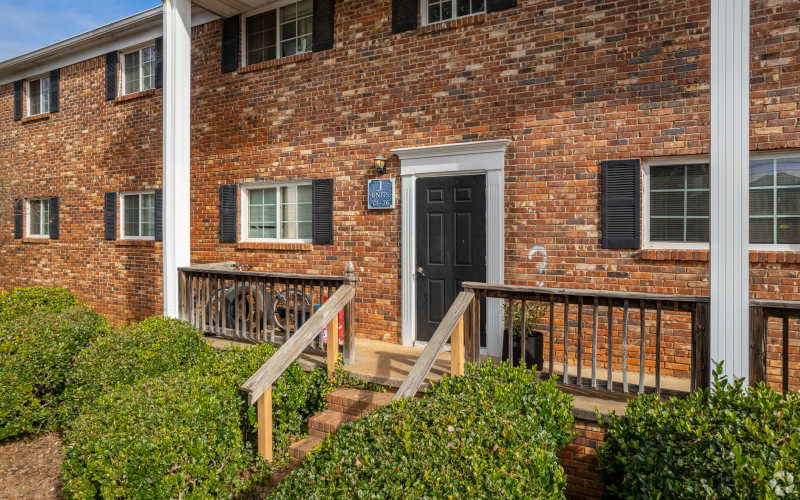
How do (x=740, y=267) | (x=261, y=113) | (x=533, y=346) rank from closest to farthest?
(x=740, y=267)
(x=533, y=346)
(x=261, y=113)

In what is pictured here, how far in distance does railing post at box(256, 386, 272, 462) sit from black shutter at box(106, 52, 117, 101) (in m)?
8.22

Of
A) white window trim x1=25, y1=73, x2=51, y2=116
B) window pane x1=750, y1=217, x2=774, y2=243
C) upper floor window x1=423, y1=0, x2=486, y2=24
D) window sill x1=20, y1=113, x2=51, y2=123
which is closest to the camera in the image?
window pane x1=750, y1=217, x2=774, y2=243

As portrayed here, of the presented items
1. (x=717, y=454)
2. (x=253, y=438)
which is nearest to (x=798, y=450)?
(x=717, y=454)

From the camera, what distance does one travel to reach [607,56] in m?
5.06

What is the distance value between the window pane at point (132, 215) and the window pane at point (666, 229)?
876cm

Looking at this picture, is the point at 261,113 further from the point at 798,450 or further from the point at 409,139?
the point at 798,450

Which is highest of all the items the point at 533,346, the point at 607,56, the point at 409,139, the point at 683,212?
the point at 607,56

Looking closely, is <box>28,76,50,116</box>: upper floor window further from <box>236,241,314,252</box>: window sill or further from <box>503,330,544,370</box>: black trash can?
<box>503,330,544,370</box>: black trash can

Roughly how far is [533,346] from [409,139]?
306 cm

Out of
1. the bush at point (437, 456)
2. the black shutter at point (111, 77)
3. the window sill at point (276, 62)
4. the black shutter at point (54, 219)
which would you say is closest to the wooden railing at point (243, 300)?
the bush at point (437, 456)

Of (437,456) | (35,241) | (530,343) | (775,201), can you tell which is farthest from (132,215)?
(775,201)

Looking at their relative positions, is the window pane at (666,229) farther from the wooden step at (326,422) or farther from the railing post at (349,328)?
the wooden step at (326,422)

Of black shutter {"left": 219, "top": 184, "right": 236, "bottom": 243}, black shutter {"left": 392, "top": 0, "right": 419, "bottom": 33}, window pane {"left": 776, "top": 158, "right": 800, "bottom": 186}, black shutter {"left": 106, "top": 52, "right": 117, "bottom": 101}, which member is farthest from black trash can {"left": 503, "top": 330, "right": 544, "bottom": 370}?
black shutter {"left": 106, "top": 52, "right": 117, "bottom": 101}

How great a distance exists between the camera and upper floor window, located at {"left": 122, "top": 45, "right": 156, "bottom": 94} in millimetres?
9078
